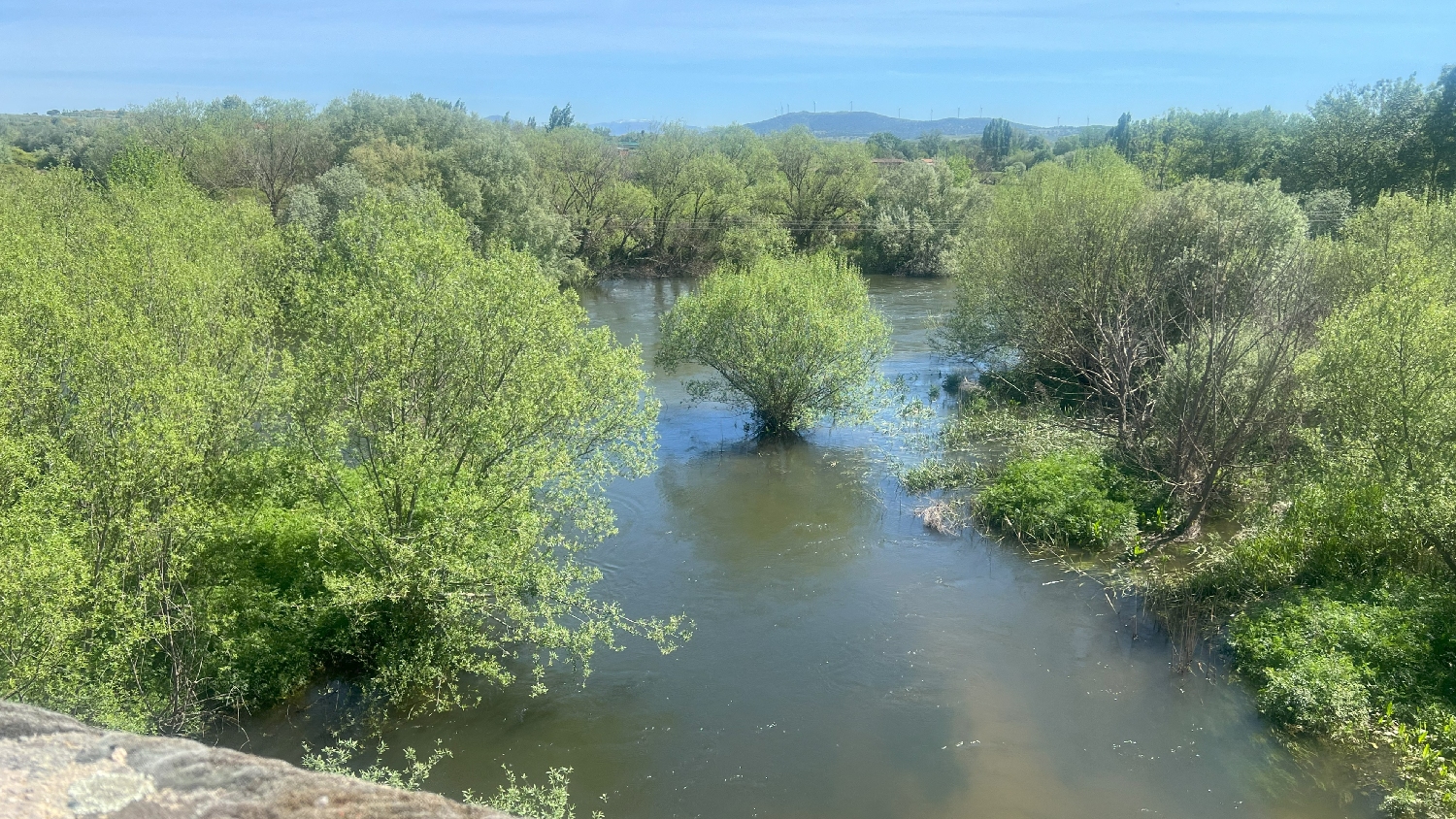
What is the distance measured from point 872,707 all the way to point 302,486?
42.1 ft

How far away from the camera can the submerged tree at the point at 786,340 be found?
104 ft

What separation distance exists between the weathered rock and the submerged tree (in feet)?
92.9

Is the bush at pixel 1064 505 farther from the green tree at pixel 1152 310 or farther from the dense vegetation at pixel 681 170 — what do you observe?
the dense vegetation at pixel 681 170

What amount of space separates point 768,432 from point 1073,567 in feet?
43.8

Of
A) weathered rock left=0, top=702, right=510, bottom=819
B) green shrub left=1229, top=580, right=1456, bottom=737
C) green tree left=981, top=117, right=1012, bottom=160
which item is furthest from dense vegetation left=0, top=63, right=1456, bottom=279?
green tree left=981, top=117, right=1012, bottom=160

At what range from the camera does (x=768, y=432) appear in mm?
33719

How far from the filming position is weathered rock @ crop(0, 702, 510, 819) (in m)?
3.37

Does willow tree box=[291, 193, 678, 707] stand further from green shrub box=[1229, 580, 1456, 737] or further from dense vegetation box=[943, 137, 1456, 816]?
dense vegetation box=[943, 137, 1456, 816]

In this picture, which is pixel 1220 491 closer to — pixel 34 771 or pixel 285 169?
pixel 34 771

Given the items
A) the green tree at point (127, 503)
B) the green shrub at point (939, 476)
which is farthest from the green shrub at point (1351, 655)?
the green tree at point (127, 503)

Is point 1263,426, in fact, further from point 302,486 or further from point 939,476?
point 302,486

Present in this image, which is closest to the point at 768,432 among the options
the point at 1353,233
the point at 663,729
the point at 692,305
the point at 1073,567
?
the point at 692,305

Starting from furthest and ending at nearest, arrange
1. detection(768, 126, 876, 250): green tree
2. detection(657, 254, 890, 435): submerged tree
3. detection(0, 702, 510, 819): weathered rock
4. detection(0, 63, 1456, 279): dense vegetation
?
detection(768, 126, 876, 250): green tree, detection(0, 63, 1456, 279): dense vegetation, detection(657, 254, 890, 435): submerged tree, detection(0, 702, 510, 819): weathered rock

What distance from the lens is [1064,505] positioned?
976 inches
